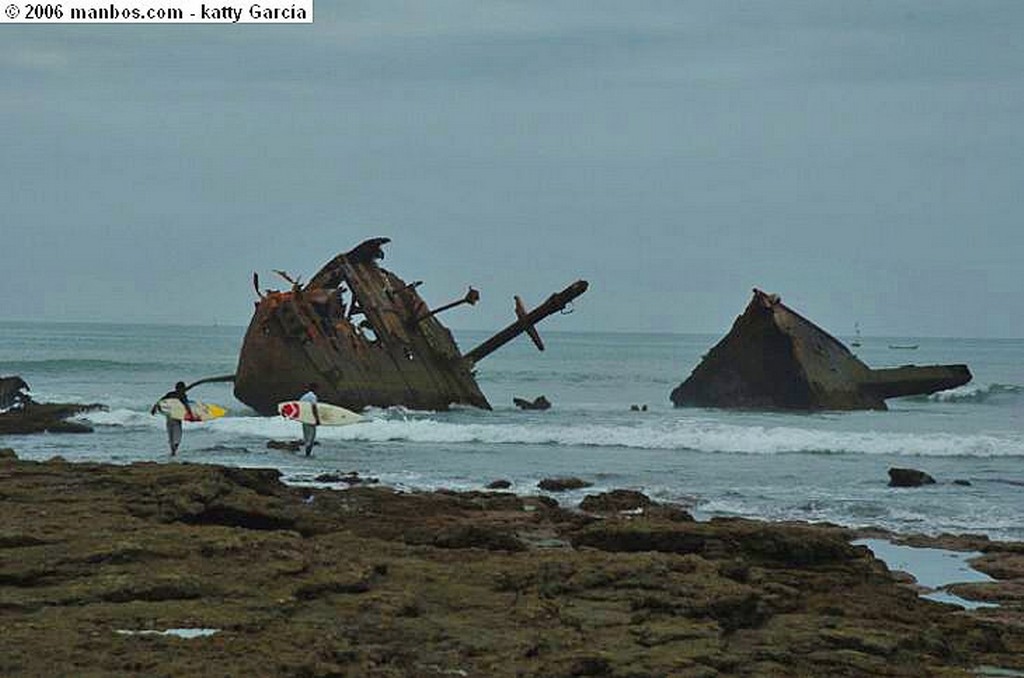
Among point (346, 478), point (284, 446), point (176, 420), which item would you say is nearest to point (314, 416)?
point (284, 446)

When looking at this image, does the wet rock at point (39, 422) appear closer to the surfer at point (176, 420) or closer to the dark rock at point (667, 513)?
the surfer at point (176, 420)

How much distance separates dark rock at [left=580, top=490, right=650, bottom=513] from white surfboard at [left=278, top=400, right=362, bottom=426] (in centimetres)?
759

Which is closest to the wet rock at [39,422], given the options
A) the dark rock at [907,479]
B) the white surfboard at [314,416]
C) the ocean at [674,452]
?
the ocean at [674,452]

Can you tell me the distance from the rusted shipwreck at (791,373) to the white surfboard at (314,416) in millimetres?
15015

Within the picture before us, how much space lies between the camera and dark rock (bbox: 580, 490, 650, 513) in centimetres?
1445

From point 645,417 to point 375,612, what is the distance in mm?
28038

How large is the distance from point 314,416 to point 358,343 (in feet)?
23.7

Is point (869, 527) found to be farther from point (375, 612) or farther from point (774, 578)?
point (375, 612)

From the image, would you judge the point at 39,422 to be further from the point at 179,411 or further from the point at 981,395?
the point at 981,395

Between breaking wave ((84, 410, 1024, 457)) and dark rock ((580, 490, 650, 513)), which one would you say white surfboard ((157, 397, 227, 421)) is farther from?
dark rock ((580, 490, 650, 513))

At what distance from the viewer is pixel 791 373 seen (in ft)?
112

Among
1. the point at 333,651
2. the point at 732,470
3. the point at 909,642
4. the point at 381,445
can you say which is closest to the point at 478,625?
the point at 333,651

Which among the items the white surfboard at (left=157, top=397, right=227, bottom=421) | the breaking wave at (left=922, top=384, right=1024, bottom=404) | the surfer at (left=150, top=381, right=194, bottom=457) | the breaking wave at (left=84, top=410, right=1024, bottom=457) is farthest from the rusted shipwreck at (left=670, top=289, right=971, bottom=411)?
the surfer at (left=150, top=381, right=194, bottom=457)

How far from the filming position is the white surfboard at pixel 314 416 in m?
21.4
